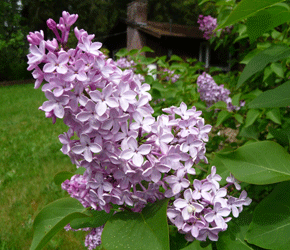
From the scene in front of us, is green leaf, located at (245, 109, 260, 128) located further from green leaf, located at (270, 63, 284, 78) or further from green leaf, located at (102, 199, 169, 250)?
green leaf, located at (102, 199, 169, 250)

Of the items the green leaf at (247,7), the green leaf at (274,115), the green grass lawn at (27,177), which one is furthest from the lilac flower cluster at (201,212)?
the green grass lawn at (27,177)

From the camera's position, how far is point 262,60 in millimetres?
1009

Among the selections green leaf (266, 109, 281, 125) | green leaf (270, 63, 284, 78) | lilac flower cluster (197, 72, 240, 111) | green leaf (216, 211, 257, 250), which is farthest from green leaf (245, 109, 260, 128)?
green leaf (216, 211, 257, 250)

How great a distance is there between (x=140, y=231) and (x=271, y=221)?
0.38m

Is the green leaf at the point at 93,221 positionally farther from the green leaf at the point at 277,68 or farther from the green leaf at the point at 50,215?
the green leaf at the point at 277,68

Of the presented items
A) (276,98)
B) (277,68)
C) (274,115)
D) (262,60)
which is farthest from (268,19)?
(274,115)

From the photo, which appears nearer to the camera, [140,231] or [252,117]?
[140,231]

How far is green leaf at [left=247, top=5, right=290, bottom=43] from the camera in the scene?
34.6 inches

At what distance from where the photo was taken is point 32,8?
25891 millimetres

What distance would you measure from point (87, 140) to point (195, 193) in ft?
1.20

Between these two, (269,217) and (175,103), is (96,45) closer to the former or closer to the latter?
(269,217)

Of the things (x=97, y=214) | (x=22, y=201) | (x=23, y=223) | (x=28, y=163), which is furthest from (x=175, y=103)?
(x=28, y=163)

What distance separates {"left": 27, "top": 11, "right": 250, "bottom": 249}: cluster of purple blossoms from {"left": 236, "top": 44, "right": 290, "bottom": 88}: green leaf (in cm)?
23

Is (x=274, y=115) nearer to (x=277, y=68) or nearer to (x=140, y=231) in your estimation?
(x=277, y=68)
